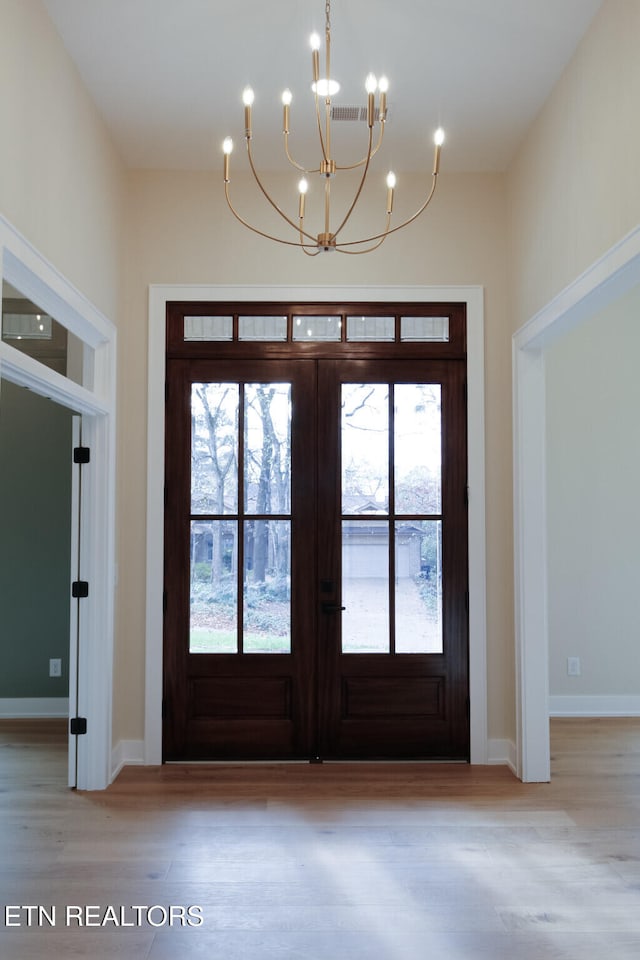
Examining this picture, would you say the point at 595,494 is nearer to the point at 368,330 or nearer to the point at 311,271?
the point at 368,330

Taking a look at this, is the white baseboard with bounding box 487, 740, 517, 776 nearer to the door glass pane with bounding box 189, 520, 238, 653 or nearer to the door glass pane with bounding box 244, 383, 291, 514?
the door glass pane with bounding box 189, 520, 238, 653

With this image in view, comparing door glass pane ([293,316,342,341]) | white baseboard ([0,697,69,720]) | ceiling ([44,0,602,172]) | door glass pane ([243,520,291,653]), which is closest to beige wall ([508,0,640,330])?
ceiling ([44,0,602,172])

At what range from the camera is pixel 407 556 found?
418cm

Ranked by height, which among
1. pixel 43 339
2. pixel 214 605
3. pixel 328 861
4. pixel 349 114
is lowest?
pixel 328 861

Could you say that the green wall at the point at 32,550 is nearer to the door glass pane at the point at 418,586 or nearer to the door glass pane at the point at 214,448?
the door glass pane at the point at 214,448

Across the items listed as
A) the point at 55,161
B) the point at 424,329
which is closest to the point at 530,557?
the point at 424,329

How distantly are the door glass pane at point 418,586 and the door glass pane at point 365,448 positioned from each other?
0.24m

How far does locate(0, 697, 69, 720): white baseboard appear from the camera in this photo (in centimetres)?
496

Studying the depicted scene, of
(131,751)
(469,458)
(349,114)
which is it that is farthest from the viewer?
(469,458)

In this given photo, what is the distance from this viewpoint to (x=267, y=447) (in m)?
4.19

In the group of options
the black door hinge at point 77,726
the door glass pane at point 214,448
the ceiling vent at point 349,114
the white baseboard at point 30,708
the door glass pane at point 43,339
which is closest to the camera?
the door glass pane at point 43,339

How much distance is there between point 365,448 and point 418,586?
851 millimetres

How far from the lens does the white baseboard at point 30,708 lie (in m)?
4.96

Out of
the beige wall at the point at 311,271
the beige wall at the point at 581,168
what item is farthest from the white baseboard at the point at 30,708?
the beige wall at the point at 581,168
